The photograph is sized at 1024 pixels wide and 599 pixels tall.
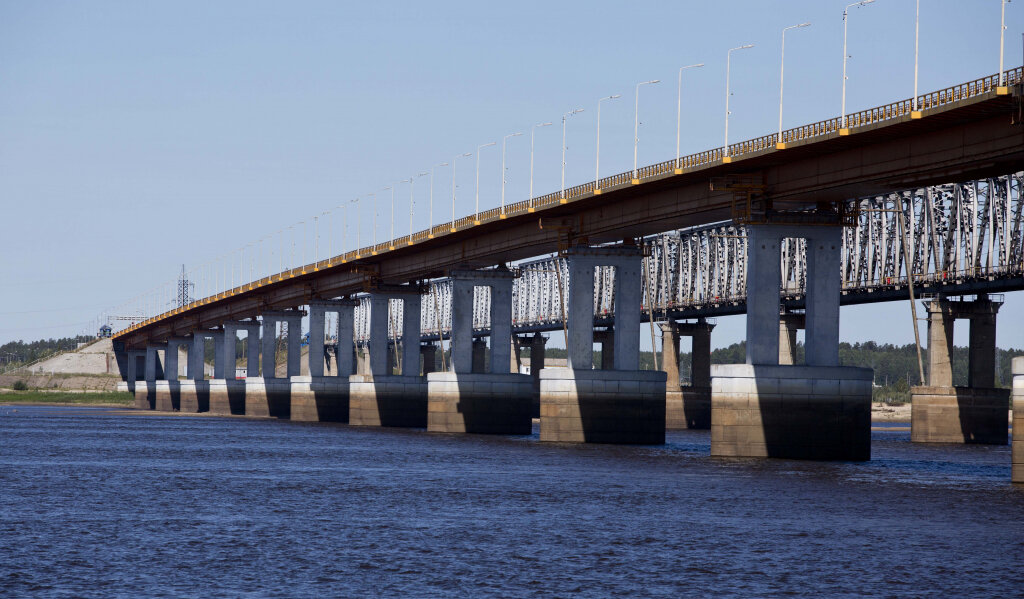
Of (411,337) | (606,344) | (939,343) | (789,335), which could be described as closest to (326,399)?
(411,337)

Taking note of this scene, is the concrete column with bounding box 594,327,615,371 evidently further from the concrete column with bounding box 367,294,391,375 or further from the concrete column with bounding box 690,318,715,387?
the concrete column with bounding box 367,294,391,375

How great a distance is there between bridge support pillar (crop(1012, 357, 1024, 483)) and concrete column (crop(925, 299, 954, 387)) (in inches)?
1893

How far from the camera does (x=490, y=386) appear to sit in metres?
103

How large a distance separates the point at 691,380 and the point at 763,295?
238 ft

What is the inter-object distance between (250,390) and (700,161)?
100262 mm

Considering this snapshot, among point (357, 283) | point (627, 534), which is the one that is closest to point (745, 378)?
point (627, 534)

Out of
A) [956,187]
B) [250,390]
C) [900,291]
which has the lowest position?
[250,390]

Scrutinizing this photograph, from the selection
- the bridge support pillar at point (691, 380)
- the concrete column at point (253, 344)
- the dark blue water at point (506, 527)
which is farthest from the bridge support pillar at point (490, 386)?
the concrete column at point (253, 344)

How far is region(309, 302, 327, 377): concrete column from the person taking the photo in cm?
14025

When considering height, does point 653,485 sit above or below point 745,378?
below

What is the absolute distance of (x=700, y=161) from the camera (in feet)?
234

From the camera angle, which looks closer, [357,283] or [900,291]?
[900,291]

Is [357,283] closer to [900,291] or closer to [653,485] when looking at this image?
[900,291]

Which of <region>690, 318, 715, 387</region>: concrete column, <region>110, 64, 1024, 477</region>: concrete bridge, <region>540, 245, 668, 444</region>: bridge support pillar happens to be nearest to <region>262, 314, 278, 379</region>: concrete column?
<region>110, 64, 1024, 477</region>: concrete bridge
